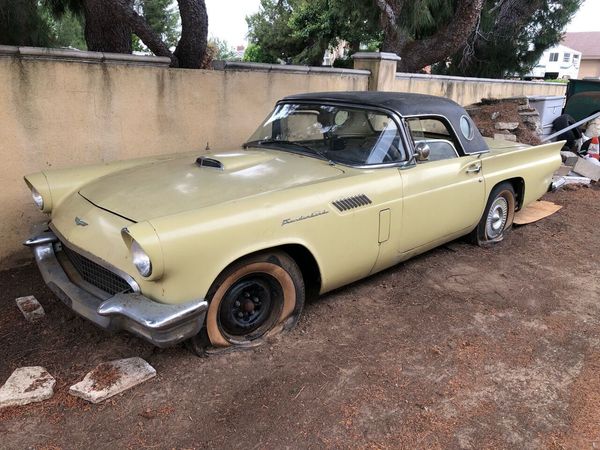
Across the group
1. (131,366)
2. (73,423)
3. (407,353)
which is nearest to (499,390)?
(407,353)

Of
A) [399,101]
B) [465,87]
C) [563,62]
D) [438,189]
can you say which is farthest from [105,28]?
[563,62]

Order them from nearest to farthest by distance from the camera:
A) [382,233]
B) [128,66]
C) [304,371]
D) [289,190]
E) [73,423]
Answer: [73,423] → [304,371] → [289,190] → [382,233] → [128,66]

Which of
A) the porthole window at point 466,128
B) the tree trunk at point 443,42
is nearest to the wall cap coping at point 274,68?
the porthole window at point 466,128

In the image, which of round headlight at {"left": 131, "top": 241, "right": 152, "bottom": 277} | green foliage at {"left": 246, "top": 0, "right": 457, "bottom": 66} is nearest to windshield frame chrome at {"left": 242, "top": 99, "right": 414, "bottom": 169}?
round headlight at {"left": 131, "top": 241, "right": 152, "bottom": 277}

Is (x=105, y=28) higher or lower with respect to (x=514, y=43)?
lower

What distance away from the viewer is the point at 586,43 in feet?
177

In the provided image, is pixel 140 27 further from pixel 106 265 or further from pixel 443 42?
pixel 443 42

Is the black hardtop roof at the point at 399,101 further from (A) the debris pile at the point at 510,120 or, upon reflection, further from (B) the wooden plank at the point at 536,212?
(A) the debris pile at the point at 510,120

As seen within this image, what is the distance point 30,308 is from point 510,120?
25.9 ft

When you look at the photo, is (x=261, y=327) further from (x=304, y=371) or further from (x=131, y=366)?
(x=131, y=366)

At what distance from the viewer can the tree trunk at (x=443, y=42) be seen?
9031 millimetres

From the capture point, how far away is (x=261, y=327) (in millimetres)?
3053

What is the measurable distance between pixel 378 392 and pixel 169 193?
65.1 inches

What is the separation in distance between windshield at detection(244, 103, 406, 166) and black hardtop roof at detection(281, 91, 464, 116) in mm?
77
